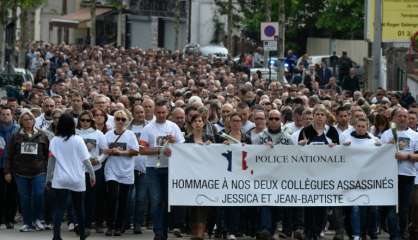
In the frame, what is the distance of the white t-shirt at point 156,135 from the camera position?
18.0m

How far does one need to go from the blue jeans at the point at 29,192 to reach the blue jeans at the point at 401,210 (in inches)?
190

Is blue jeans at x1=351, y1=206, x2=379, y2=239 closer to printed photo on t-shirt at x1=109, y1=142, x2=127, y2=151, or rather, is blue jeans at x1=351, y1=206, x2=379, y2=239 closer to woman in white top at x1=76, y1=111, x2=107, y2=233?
printed photo on t-shirt at x1=109, y1=142, x2=127, y2=151

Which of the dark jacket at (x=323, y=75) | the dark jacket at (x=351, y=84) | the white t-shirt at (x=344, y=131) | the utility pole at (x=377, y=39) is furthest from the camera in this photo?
the dark jacket at (x=323, y=75)

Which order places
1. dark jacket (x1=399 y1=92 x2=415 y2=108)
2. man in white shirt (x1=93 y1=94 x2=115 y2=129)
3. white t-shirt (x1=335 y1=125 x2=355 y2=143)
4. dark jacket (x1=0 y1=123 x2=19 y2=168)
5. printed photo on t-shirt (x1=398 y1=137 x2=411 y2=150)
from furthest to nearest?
dark jacket (x1=399 y1=92 x2=415 y2=108) → man in white shirt (x1=93 y1=94 x2=115 y2=129) → dark jacket (x1=0 y1=123 x2=19 y2=168) → white t-shirt (x1=335 y1=125 x2=355 y2=143) → printed photo on t-shirt (x1=398 y1=137 x2=411 y2=150)

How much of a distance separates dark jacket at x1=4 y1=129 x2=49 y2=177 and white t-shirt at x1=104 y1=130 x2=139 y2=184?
0.93 meters

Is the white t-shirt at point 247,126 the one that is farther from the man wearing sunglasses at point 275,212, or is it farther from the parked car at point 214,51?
the parked car at point 214,51

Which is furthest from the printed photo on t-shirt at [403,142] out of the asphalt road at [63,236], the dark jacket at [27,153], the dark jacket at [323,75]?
the dark jacket at [323,75]

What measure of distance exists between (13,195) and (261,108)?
3766mm

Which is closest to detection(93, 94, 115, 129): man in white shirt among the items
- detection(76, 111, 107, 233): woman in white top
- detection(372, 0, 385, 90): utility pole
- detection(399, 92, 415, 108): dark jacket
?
detection(76, 111, 107, 233): woman in white top

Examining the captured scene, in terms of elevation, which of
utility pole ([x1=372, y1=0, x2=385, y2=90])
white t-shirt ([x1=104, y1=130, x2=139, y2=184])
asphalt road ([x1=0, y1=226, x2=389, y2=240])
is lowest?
asphalt road ([x1=0, y1=226, x2=389, y2=240])

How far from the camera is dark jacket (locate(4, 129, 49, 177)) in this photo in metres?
19.0

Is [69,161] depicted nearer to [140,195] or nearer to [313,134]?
[140,195]

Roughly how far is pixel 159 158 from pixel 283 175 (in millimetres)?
1623

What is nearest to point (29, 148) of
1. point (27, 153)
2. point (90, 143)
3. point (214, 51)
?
point (27, 153)
